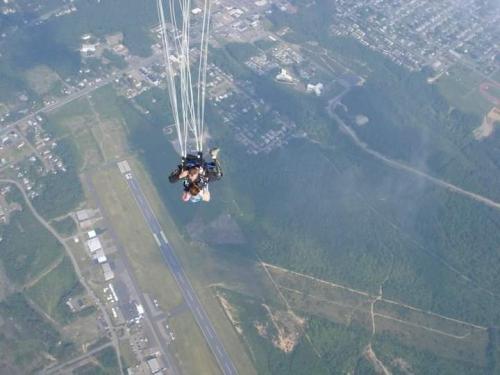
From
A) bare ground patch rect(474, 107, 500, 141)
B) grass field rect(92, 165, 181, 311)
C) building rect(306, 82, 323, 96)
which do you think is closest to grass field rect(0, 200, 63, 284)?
grass field rect(92, 165, 181, 311)

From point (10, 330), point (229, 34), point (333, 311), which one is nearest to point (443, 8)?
point (229, 34)

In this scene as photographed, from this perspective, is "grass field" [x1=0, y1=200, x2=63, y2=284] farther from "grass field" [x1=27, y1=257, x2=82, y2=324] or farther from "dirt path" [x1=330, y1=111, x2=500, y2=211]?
"dirt path" [x1=330, y1=111, x2=500, y2=211]

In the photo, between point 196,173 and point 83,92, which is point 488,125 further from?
point 196,173

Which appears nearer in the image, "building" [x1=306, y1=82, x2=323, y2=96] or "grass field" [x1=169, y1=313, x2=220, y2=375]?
"grass field" [x1=169, y1=313, x2=220, y2=375]

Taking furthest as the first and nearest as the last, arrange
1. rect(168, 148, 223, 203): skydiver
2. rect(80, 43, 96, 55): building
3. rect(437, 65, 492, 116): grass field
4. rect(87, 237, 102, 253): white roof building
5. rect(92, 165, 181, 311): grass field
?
rect(80, 43, 96, 55): building, rect(437, 65, 492, 116): grass field, rect(87, 237, 102, 253): white roof building, rect(92, 165, 181, 311): grass field, rect(168, 148, 223, 203): skydiver

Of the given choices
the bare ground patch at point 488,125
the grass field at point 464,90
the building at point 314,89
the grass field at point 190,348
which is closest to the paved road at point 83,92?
the building at point 314,89

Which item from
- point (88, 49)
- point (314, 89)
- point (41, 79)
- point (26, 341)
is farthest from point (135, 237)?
point (88, 49)

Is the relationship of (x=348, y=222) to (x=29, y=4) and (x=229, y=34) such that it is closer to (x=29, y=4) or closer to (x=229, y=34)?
(x=229, y=34)
